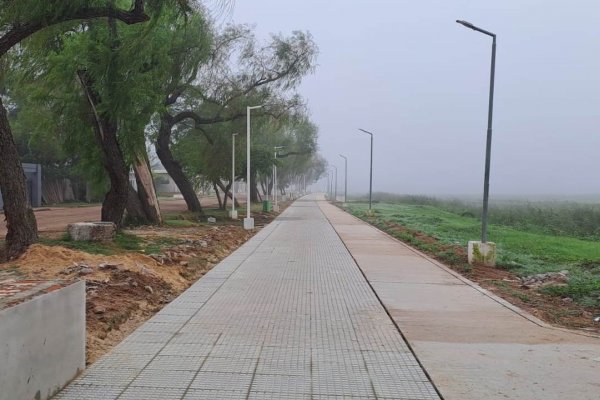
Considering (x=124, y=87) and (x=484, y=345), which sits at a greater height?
(x=124, y=87)

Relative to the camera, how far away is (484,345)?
6.43m

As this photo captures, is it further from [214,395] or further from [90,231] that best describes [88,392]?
[90,231]

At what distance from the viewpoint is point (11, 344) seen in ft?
12.6

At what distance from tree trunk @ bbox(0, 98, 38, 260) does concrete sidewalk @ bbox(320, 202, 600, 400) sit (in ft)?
24.3

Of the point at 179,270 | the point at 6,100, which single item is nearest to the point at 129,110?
the point at 179,270

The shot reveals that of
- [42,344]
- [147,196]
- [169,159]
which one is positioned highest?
[169,159]

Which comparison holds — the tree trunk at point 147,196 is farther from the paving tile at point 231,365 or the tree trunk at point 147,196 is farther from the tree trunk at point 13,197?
the paving tile at point 231,365

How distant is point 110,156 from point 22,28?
21.7 ft

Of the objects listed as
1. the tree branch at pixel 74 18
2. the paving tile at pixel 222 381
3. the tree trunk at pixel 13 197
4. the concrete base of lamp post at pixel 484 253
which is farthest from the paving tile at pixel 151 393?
the concrete base of lamp post at pixel 484 253

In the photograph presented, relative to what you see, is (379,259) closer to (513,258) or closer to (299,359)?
(513,258)

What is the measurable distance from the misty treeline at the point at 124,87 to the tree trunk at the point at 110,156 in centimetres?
3

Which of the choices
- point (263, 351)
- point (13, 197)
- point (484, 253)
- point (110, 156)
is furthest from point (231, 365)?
point (110, 156)

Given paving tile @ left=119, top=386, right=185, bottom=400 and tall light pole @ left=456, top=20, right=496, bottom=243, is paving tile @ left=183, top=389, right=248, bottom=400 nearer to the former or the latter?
paving tile @ left=119, top=386, right=185, bottom=400

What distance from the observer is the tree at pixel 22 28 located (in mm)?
10172
